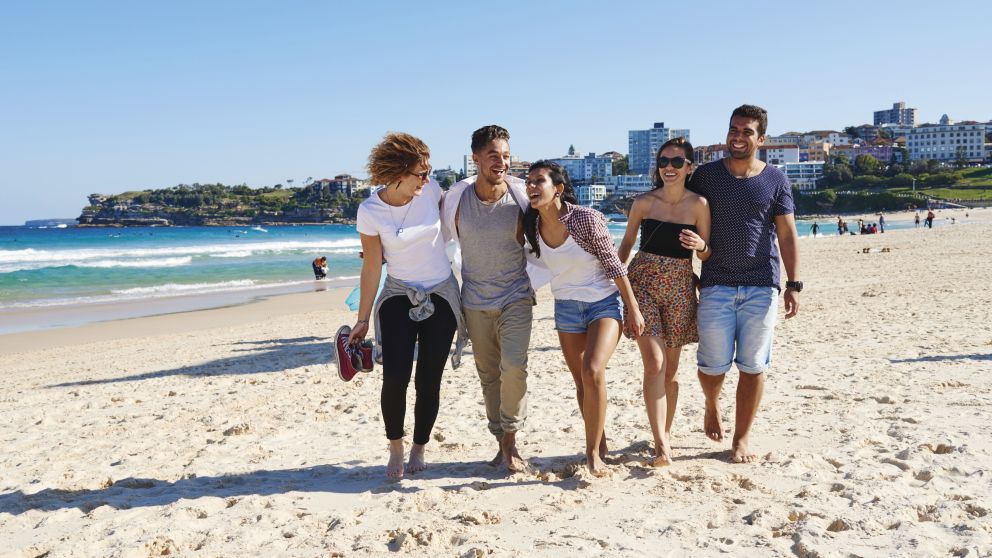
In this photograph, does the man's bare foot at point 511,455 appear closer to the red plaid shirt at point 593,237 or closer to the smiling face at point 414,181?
the red plaid shirt at point 593,237

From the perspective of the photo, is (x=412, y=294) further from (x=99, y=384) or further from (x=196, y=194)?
(x=196, y=194)

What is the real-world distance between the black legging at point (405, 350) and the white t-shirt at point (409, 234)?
0.14 metres

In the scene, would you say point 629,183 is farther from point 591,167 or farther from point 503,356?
point 503,356

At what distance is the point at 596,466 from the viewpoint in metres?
3.94

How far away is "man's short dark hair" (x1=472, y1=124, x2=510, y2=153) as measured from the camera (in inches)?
155

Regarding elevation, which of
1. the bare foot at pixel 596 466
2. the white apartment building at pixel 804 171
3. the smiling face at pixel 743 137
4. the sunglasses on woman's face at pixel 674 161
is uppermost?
the white apartment building at pixel 804 171

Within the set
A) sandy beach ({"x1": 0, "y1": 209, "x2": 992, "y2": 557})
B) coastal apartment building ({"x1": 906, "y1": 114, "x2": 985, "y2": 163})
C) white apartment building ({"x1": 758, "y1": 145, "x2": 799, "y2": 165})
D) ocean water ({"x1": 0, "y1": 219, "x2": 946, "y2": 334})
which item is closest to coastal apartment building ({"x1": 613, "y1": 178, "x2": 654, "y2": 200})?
white apartment building ({"x1": 758, "y1": 145, "x2": 799, "y2": 165})

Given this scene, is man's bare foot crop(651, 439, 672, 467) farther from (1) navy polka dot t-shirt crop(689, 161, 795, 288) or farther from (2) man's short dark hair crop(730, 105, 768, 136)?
(2) man's short dark hair crop(730, 105, 768, 136)

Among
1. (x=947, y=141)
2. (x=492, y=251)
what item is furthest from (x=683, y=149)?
(x=947, y=141)

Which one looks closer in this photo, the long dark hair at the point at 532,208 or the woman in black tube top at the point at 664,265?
the long dark hair at the point at 532,208

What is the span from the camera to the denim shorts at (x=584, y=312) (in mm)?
3922

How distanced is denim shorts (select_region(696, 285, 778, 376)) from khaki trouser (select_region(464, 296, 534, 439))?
948 millimetres

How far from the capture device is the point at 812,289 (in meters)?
13.8

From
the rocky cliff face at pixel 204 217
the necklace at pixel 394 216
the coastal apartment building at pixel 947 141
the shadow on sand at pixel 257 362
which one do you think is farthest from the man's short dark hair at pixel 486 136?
the coastal apartment building at pixel 947 141
